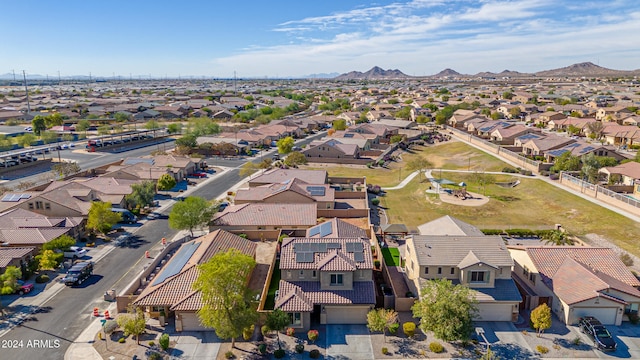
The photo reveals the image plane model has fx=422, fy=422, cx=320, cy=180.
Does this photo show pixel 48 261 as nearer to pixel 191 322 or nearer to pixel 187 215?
pixel 187 215

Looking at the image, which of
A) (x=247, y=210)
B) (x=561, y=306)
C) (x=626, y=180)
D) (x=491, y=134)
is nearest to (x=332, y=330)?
(x=561, y=306)

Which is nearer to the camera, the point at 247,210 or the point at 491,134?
the point at 247,210

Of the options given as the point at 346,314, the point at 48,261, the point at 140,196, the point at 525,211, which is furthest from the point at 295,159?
the point at 346,314

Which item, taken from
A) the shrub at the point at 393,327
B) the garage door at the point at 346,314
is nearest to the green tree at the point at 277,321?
the garage door at the point at 346,314

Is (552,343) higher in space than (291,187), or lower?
lower

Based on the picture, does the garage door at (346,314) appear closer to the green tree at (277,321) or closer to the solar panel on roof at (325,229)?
the green tree at (277,321)

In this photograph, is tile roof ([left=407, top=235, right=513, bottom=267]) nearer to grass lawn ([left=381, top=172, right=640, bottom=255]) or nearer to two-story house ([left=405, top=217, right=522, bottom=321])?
two-story house ([left=405, top=217, right=522, bottom=321])

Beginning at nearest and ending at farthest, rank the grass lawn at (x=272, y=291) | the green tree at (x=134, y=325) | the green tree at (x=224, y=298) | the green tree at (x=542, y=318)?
the green tree at (x=224, y=298)
the green tree at (x=134, y=325)
the green tree at (x=542, y=318)
the grass lawn at (x=272, y=291)

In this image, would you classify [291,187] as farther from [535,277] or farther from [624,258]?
[624,258]

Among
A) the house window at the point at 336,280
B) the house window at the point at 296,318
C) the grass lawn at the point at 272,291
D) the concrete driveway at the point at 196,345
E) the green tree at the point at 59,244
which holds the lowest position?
the concrete driveway at the point at 196,345
